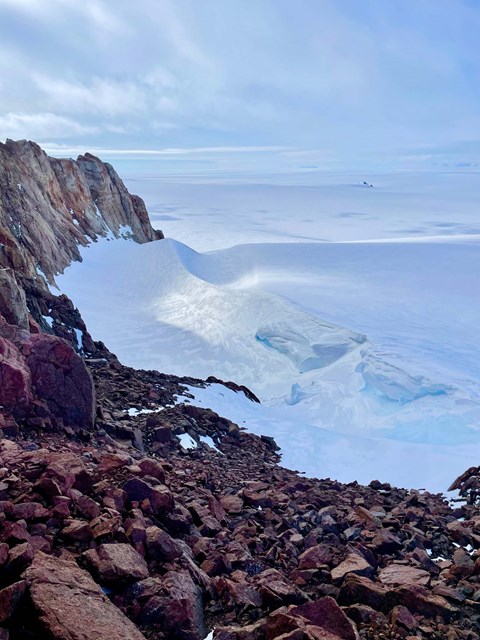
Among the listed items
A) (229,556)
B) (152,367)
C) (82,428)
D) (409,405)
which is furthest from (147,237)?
(229,556)

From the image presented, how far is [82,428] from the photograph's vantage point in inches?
386

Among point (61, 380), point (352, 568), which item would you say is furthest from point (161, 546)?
point (61, 380)

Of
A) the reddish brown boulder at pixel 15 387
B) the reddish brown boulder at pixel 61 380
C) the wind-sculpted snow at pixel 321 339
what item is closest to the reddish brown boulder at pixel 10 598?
the reddish brown boulder at pixel 15 387

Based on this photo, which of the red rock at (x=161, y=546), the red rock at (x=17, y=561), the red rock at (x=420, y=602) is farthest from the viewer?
the red rock at (x=420, y=602)

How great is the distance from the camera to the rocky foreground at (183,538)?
4.32m

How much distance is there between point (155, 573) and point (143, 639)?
0.86m

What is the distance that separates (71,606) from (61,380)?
21.2 ft

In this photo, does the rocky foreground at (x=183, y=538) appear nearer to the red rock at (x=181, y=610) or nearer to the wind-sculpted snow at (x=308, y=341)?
the red rock at (x=181, y=610)

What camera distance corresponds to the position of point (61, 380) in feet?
33.3

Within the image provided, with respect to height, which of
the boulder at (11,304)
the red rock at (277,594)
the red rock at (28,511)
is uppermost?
the boulder at (11,304)

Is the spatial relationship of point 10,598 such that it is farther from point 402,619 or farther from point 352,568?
point 352,568

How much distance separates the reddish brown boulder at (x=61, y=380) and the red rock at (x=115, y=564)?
5322 millimetres

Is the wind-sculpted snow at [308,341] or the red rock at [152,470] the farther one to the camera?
the wind-sculpted snow at [308,341]

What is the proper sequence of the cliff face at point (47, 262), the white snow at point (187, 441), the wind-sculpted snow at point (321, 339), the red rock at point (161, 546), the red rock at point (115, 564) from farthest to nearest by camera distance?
1. the wind-sculpted snow at point (321, 339)
2. the white snow at point (187, 441)
3. the cliff face at point (47, 262)
4. the red rock at point (161, 546)
5. the red rock at point (115, 564)
